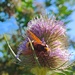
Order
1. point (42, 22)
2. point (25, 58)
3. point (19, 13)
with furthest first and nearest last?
1. point (19, 13)
2. point (42, 22)
3. point (25, 58)

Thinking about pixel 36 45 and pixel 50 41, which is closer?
pixel 36 45

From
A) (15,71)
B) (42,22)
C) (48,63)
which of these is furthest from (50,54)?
(15,71)

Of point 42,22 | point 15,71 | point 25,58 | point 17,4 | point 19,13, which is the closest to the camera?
point 25,58

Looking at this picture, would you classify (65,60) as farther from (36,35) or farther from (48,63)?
(36,35)

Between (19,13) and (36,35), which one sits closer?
(36,35)

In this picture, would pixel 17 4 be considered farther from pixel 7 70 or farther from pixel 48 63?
pixel 48 63

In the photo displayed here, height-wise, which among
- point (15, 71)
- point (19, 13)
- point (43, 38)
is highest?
point (19, 13)

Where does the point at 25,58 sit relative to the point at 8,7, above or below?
below
